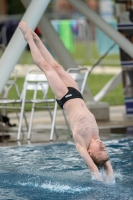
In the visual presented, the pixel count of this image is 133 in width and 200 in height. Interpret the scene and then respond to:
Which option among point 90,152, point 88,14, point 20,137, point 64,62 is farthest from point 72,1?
point 90,152

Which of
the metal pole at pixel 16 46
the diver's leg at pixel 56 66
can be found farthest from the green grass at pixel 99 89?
the diver's leg at pixel 56 66

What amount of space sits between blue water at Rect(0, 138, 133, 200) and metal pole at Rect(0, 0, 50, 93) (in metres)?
1.13

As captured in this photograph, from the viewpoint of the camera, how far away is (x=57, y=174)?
8133 millimetres

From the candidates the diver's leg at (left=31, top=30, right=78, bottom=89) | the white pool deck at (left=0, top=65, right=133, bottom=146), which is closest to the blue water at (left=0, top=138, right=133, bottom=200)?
the white pool deck at (left=0, top=65, right=133, bottom=146)

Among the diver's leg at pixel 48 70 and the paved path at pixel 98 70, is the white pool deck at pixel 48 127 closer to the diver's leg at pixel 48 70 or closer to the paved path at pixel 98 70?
the diver's leg at pixel 48 70

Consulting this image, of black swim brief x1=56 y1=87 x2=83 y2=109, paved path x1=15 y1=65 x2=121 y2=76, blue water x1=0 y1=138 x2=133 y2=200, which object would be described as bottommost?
paved path x1=15 y1=65 x2=121 y2=76

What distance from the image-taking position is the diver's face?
7205 millimetres

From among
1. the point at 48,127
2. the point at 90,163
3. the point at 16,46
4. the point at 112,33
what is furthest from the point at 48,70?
the point at 48,127

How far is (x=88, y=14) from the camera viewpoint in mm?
11102

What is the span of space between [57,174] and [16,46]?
1658mm

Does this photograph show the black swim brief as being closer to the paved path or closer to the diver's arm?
the diver's arm

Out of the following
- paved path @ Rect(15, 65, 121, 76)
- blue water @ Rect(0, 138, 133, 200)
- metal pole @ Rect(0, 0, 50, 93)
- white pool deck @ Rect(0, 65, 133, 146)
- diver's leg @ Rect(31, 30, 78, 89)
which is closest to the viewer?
blue water @ Rect(0, 138, 133, 200)

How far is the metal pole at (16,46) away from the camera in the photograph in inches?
332

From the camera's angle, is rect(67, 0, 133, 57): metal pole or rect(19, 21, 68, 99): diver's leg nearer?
rect(19, 21, 68, 99): diver's leg
